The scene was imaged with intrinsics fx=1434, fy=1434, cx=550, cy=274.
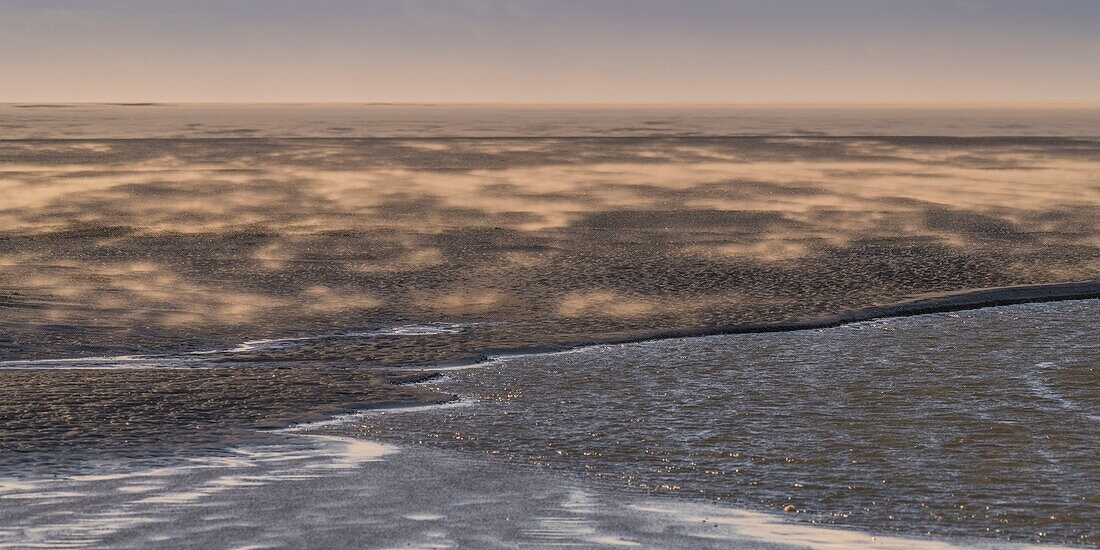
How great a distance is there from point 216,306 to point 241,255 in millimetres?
4904

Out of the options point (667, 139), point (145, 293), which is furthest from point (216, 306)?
point (667, 139)

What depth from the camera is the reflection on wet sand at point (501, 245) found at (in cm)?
1536

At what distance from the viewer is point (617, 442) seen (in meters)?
9.84

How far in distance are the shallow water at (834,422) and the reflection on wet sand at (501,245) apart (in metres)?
1.70

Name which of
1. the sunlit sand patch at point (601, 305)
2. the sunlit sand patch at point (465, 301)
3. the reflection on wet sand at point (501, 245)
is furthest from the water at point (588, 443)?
the sunlit sand patch at point (465, 301)

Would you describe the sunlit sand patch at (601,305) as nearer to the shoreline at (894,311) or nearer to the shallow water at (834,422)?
the shoreline at (894,311)

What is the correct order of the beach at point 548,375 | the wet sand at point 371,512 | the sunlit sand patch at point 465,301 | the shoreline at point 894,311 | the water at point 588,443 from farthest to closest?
the sunlit sand patch at point 465,301 → the shoreline at point 894,311 → the beach at point 548,375 → the water at point 588,443 → the wet sand at point 371,512

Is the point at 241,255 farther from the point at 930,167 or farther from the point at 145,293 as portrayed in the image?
the point at 930,167

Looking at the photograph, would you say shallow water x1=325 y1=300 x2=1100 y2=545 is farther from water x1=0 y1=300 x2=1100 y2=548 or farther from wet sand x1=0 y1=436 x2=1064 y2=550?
wet sand x1=0 y1=436 x2=1064 y2=550

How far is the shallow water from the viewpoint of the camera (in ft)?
27.6

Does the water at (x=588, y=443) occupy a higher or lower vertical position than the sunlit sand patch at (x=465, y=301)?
higher

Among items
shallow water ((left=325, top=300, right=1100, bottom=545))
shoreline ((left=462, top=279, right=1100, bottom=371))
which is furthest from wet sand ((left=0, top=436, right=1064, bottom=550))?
shoreline ((left=462, top=279, right=1100, bottom=371))

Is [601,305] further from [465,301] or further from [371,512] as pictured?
[371,512]

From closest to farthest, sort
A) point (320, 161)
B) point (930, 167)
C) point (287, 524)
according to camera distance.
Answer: point (287, 524), point (930, 167), point (320, 161)
